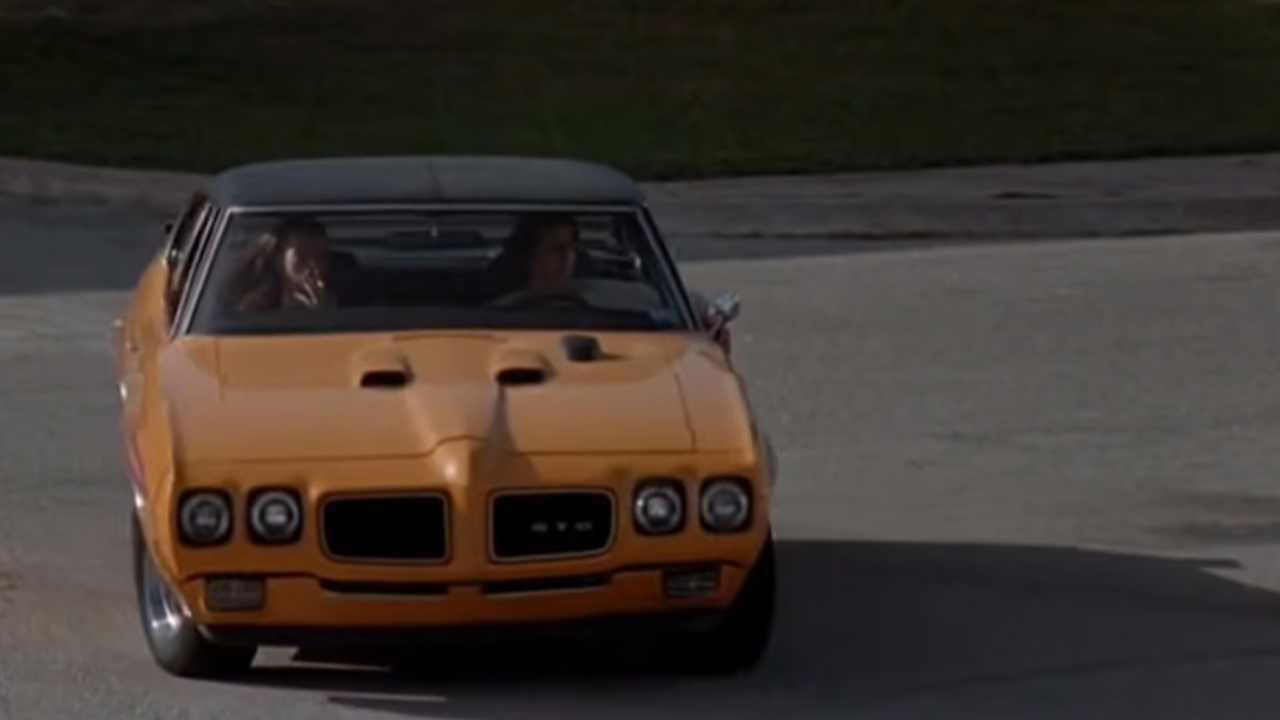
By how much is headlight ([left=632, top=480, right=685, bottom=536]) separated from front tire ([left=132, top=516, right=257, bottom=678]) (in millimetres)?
1037

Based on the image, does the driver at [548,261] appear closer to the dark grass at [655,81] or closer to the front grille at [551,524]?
the front grille at [551,524]

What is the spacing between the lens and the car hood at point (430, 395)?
24.9 feet

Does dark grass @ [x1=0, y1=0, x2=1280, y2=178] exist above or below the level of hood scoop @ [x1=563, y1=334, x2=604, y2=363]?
below

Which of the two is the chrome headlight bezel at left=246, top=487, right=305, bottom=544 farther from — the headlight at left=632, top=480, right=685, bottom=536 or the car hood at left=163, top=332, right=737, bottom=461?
the headlight at left=632, top=480, right=685, bottom=536

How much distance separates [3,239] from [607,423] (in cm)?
1016

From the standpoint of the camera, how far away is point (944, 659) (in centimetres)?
835

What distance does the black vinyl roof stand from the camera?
8.74m

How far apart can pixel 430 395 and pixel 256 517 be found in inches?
25.6

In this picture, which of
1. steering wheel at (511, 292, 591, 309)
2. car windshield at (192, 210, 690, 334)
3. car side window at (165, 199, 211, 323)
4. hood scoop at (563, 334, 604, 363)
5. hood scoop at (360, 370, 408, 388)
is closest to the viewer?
hood scoop at (360, 370, 408, 388)

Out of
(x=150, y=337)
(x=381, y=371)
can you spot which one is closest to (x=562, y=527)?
(x=381, y=371)

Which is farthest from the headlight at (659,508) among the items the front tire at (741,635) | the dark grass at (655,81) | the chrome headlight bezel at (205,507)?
the dark grass at (655,81)

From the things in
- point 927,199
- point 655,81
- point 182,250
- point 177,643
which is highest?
point 182,250

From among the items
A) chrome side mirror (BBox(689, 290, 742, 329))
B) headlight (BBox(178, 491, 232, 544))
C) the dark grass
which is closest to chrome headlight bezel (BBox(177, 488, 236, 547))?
headlight (BBox(178, 491, 232, 544))

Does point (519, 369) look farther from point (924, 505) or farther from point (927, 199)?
point (927, 199)
